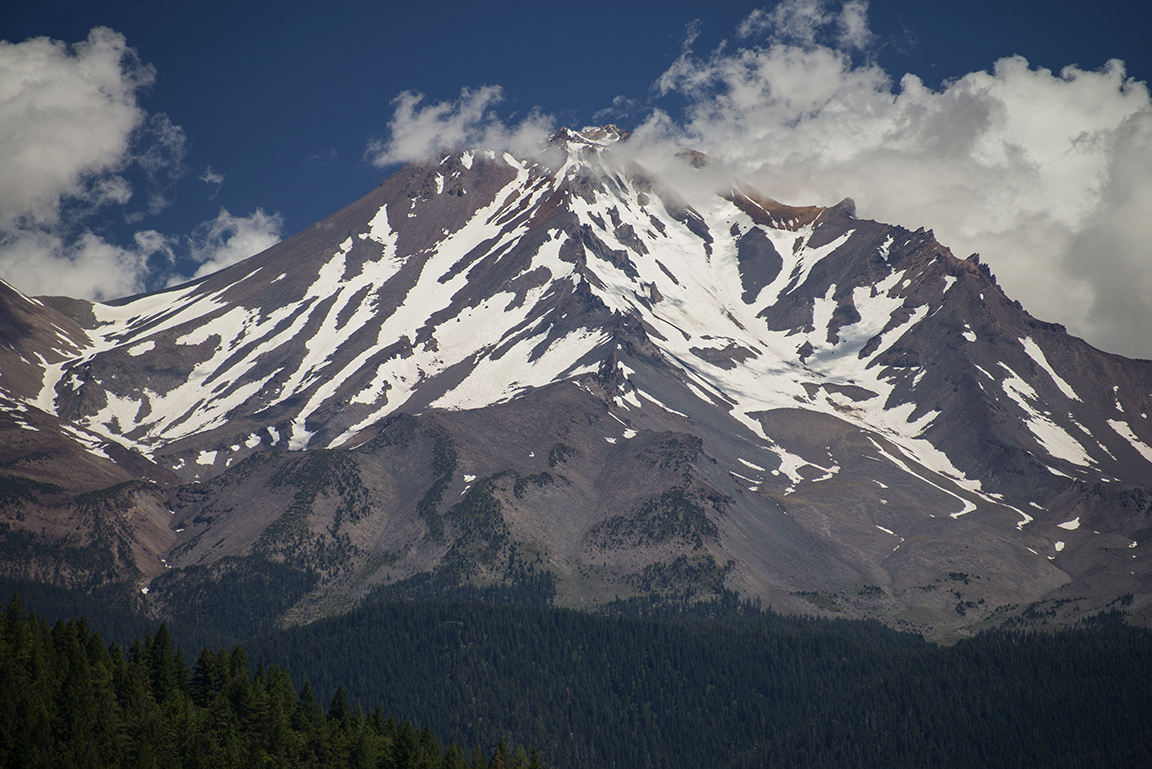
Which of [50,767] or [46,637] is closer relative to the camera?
[50,767]

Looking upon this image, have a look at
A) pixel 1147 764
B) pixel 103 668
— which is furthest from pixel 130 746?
pixel 1147 764

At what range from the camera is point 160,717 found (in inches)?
3652

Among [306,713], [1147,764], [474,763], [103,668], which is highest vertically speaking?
[103,668]

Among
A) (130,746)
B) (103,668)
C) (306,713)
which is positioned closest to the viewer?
(130,746)

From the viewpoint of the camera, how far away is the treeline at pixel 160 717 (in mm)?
84938

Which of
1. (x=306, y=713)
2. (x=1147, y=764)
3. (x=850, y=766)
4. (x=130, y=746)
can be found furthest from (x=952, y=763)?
(x=130, y=746)

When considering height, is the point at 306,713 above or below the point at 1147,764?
above

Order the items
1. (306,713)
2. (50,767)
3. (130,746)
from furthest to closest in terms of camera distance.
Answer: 1. (306,713)
2. (130,746)
3. (50,767)

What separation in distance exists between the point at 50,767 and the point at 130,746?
8.56 m

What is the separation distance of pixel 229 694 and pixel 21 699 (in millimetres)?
22873

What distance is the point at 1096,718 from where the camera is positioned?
18662 centimetres

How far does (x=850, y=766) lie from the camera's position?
192250 mm

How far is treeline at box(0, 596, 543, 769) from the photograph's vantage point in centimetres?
8494

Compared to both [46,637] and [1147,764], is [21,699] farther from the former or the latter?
[1147,764]
